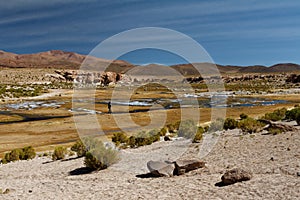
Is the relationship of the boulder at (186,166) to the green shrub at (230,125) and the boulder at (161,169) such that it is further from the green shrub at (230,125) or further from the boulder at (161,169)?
the green shrub at (230,125)

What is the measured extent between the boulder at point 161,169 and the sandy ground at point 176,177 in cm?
38

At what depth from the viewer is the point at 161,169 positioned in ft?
40.9

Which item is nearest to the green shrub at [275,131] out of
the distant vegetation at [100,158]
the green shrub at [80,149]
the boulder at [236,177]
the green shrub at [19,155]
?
the boulder at [236,177]

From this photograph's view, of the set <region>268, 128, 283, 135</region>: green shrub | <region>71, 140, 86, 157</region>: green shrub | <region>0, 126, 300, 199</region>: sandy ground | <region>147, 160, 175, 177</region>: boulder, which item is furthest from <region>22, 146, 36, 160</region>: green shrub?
<region>268, 128, 283, 135</region>: green shrub

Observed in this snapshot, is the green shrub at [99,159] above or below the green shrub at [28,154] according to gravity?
above

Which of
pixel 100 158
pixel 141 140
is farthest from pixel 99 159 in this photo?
pixel 141 140

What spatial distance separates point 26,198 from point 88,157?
385 cm

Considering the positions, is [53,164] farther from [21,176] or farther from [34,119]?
[34,119]

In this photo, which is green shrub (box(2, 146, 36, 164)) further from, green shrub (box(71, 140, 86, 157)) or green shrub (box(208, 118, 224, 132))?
green shrub (box(208, 118, 224, 132))

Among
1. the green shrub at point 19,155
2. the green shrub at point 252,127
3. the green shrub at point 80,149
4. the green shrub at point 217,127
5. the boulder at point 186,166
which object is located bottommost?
the green shrub at point 19,155

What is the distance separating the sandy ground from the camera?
9.59 m

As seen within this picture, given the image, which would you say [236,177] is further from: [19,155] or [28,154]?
[19,155]

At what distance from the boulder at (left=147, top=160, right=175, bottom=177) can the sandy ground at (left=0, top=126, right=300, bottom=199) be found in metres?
0.38

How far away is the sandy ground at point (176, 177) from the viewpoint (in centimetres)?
959
